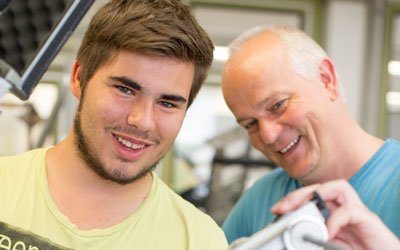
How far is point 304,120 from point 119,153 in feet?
1.84

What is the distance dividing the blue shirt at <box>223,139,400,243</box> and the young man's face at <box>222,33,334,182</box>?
0.38 feet

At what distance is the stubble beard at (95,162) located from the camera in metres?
1.21

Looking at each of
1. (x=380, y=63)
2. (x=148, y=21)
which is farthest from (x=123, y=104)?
(x=380, y=63)

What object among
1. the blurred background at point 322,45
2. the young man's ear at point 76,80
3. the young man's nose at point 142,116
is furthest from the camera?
the blurred background at point 322,45

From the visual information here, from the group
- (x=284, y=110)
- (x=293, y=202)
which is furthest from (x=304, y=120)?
(x=293, y=202)

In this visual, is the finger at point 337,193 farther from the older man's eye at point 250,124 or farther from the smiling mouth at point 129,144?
the older man's eye at point 250,124

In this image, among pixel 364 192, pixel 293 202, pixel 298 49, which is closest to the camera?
pixel 293 202

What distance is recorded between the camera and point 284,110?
1.58 meters

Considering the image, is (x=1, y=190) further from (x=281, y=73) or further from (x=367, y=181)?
(x=367, y=181)

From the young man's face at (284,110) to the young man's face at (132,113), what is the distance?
0.37 metres

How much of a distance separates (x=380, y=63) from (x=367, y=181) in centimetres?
326

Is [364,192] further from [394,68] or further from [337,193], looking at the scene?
[394,68]

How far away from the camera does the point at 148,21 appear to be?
3.95 feet

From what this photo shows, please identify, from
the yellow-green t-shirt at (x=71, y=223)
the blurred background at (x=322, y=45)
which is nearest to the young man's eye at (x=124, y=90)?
the yellow-green t-shirt at (x=71, y=223)
